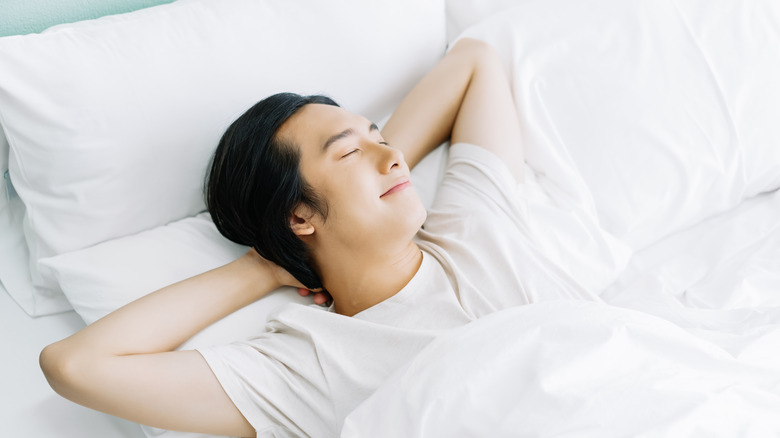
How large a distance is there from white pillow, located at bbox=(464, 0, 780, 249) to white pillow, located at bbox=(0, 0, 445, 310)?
43cm

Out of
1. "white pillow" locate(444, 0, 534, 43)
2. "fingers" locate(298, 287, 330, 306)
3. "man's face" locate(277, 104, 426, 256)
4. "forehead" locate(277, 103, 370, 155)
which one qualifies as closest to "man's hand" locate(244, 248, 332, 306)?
"fingers" locate(298, 287, 330, 306)

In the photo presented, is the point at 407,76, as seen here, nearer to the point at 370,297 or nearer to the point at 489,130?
the point at 489,130

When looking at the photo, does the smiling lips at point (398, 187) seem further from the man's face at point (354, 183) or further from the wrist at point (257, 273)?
the wrist at point (257, 273)

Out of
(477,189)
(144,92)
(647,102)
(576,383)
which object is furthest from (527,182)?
(144,92)

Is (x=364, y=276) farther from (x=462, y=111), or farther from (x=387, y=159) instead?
(x=462, y=111)

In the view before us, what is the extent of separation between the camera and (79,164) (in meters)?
1.19

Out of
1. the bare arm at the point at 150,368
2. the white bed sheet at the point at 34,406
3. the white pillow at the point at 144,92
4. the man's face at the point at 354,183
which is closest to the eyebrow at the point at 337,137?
the man's face at the point at 354,183

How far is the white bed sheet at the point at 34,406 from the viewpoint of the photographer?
1100 mm

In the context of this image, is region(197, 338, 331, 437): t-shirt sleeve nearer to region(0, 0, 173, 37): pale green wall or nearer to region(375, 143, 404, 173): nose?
region(375, 143, 404, 173): nose

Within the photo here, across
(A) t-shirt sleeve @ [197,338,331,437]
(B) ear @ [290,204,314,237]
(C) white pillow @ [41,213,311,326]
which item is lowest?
(A) t-shirt sleeve @ [197,338,331,437]

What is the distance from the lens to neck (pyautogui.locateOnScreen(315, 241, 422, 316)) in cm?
123

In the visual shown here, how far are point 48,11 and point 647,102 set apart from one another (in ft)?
4.30

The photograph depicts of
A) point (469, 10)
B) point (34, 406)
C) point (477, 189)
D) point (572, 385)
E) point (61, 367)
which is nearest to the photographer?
point (572, 385)

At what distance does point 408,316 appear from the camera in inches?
47.5
